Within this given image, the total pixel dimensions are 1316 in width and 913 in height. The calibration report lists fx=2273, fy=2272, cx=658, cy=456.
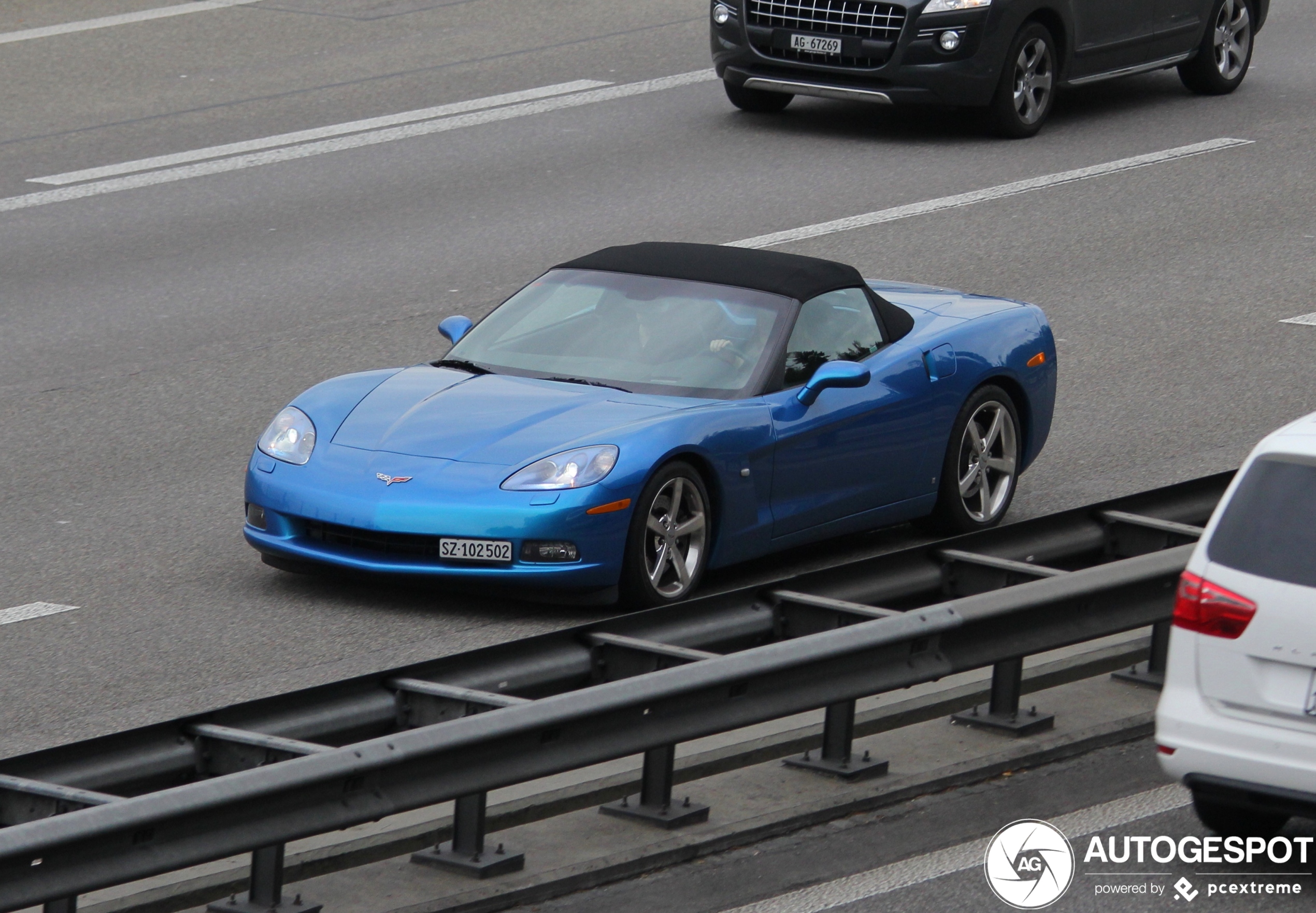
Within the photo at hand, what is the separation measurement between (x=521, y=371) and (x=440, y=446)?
32.9 inches

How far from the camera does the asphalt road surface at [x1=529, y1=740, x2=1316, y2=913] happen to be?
5996 mm

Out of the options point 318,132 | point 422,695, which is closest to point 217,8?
point 318,132

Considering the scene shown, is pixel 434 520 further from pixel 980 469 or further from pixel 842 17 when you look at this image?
pixel 842 17

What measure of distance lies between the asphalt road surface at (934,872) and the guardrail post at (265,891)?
0.69 m

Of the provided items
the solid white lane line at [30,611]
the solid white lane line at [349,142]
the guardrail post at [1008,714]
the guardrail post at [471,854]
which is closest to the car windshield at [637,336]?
the solid white lane line at [30,611]

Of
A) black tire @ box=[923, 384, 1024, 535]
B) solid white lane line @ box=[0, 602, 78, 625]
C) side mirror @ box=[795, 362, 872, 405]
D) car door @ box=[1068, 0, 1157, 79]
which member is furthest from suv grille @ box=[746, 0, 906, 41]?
solid white lane line @ box=[0, 602, 78, 625]

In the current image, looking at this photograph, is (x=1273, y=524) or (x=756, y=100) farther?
(x=756, y=100)

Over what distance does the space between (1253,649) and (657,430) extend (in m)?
3.31

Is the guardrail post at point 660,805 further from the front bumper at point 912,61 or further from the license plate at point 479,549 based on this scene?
the front bumper at point 912,61

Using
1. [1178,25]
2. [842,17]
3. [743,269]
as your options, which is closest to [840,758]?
[743,269]

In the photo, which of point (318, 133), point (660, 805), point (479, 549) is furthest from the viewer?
point (318, 133)

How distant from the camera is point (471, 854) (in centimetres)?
612

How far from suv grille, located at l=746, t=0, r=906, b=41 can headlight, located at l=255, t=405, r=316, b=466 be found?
9524mm

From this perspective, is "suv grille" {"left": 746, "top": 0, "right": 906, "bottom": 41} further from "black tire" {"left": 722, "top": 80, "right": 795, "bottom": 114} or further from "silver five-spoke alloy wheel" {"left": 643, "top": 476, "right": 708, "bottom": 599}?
"silver five-spoke alloy wheel" {"left": 643, "top": 476, "right": 708, "bottom": 599}
